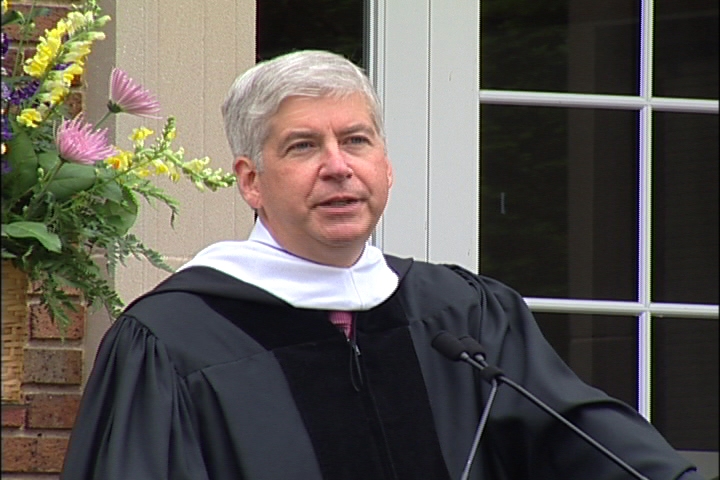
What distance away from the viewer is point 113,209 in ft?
12.0

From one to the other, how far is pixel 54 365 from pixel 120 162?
1036mm

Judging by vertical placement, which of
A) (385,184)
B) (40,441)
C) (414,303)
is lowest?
(40,441)

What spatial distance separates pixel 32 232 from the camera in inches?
133

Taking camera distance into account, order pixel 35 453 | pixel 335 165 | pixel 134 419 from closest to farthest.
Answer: pixel 134 419 → pixel 335 165 → pixel 35 453

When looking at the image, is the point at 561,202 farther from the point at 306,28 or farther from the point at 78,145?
the point at 78,145

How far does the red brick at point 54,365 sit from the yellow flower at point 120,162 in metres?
1.00

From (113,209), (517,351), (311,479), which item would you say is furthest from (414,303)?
(113,209)

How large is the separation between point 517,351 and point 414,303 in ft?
0.82

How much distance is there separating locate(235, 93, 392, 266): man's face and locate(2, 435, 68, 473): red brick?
3.10 feet

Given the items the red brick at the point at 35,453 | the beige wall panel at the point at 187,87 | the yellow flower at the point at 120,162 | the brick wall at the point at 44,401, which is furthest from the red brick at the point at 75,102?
the yellow flower at the point at 120,162

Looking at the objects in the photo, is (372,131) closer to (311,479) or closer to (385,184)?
(385,184)

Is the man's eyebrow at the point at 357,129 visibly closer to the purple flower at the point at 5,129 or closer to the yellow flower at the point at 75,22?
the yellow flower at the point at 75,22

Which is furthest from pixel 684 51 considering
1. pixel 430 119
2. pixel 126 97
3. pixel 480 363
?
pixel 126 97

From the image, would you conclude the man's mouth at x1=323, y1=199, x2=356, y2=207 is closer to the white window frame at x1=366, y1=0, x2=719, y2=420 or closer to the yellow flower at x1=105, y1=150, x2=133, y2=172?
the yellow flower at x1=105, y1=150, x2=133, y2=172
